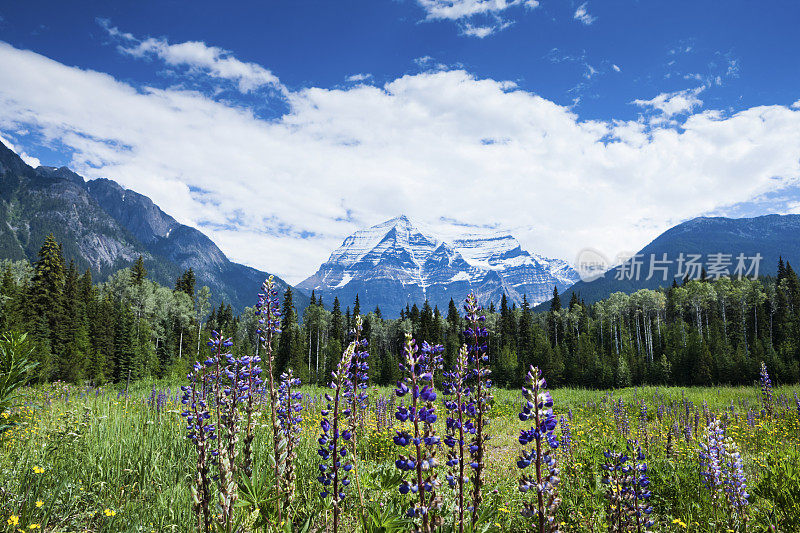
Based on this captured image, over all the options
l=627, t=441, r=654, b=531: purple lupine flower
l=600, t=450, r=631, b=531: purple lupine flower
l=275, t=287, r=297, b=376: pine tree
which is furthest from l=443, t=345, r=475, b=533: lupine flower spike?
l=275, t=287, r=297, b=376: pine tree

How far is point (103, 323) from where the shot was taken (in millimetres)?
48312

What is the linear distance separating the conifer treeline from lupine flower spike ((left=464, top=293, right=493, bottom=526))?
19087mm

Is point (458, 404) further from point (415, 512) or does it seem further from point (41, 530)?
point (41, 530)

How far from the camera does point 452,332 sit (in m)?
89.8

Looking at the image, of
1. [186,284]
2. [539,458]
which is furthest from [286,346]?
[539,458]

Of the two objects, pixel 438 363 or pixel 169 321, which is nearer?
pixel 438 363

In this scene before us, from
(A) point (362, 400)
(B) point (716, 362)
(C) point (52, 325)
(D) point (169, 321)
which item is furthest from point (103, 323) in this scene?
(B) point (716, 362)

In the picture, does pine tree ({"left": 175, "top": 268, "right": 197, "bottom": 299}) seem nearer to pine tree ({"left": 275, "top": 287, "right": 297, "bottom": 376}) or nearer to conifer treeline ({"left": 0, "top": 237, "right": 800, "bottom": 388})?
conifer treeline ({"left": 0, "top": 237, "right": 800, "bottom": 388})

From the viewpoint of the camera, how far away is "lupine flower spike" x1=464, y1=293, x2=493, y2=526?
9.36 ft

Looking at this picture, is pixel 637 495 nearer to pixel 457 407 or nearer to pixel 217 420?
pixel 457 407

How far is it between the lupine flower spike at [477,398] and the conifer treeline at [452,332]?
1909 cm

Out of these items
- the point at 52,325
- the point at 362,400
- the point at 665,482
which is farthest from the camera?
the point at 52,325

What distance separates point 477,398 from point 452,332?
8850 cm

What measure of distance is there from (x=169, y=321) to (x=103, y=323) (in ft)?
59.2
